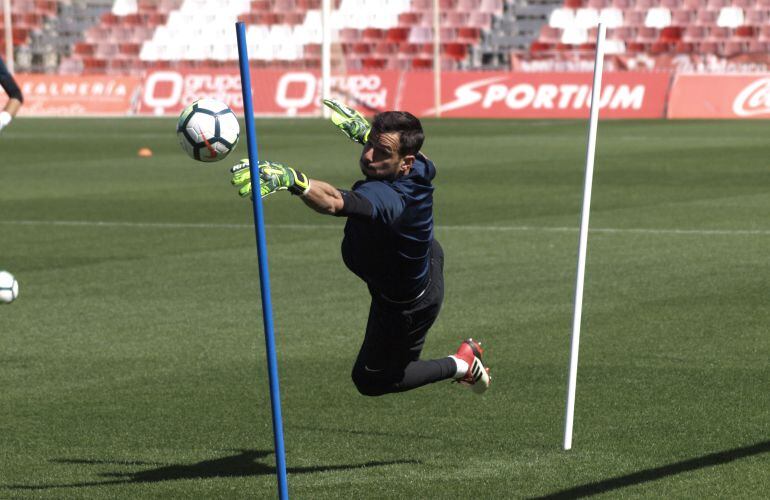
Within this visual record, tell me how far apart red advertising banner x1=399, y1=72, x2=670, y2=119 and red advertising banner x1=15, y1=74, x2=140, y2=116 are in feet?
32.2

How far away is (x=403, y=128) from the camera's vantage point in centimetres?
694

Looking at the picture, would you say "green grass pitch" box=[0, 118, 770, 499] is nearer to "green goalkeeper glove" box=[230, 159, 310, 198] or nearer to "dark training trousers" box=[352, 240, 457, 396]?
"dark training trousers" box=[352, 240, 457, 396]

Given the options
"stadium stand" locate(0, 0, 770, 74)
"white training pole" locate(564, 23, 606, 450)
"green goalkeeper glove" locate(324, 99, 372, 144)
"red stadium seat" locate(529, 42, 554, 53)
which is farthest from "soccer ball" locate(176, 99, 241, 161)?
"red stadium seat" locate(529, 42, 554, 53)

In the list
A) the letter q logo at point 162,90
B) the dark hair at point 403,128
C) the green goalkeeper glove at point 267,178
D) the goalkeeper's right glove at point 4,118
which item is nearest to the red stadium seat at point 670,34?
the letter q logo at point 162,90

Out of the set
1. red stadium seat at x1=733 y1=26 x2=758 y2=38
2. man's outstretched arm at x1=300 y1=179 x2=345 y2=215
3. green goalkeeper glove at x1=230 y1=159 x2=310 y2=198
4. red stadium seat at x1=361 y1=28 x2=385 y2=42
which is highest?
green goalkeeper glove at x1=230 y1=159 x2=310 y2=198

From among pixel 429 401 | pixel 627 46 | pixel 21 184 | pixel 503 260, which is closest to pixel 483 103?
pixel 627 46

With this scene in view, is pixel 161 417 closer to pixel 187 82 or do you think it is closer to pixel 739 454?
pixel 739 454

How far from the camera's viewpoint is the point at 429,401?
9016mm

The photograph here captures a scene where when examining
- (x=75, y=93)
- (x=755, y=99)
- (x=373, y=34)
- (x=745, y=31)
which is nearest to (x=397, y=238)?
(x=755, y=99)

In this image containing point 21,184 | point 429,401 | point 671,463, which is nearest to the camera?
point 671,463

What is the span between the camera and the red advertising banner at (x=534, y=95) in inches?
1633

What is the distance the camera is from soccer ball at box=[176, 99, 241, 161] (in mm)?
6531

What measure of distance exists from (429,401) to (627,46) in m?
40.5

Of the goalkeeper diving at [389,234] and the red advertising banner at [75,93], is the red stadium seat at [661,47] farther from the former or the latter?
the goalkeeper diving at [389,234]
